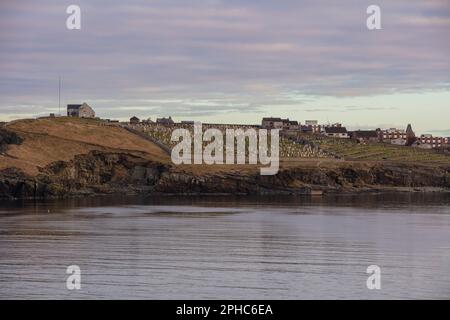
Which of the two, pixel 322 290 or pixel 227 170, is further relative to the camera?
pixel 227 170

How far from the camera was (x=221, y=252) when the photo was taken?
7938cm

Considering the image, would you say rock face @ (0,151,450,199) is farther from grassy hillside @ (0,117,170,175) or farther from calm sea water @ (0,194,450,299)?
calm sea water @ (0,194,450,299)

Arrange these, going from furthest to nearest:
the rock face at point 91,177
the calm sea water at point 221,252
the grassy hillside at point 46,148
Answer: the grassy hillside at point 46,148 → the rock face at point 91,177 → the calm sea water at point 221,252

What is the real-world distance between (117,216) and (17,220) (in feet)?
50.7

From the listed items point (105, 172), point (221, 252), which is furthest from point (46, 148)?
point (221, 252)

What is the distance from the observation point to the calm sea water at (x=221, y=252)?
59.9 meters

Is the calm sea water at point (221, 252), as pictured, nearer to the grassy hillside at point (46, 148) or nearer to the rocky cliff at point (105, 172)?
the rocky cliff at point (105, 172)

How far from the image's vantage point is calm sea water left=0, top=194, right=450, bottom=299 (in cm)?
5991

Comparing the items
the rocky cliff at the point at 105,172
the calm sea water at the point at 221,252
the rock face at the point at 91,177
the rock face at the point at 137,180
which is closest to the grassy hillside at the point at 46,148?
the rocky cliff at the point at 105,172

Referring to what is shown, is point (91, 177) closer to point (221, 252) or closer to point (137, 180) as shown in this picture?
point (137, 180)
